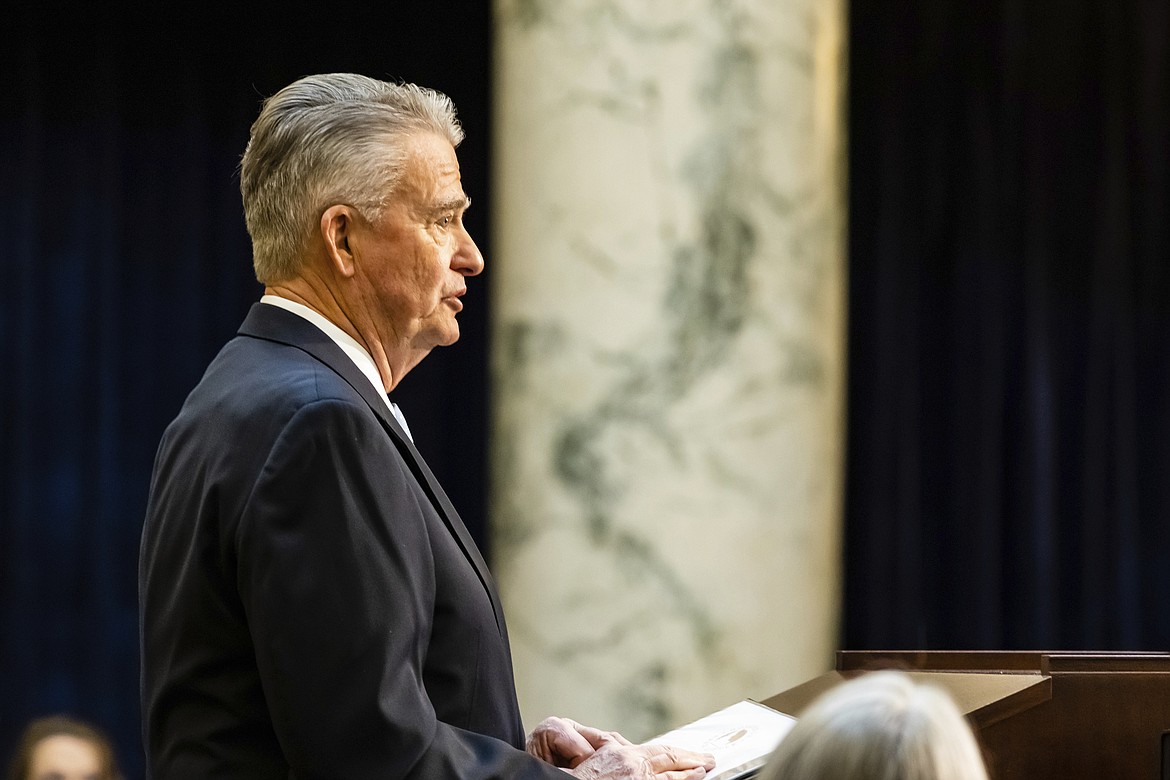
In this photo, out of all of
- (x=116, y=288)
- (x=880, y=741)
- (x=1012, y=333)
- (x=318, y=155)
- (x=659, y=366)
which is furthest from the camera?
(x=116, y=288)

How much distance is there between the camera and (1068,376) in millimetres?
4516

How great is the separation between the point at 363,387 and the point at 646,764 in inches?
20.2

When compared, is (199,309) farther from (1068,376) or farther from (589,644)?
(1068,376)

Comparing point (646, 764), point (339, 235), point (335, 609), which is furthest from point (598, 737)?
point (339, 235)

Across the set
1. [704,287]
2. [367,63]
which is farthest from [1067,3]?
[367,63]

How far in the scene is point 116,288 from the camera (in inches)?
189

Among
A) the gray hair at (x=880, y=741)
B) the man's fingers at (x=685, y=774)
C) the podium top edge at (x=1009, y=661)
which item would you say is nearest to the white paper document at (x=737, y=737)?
the man's fingers at (x=685, y=774)

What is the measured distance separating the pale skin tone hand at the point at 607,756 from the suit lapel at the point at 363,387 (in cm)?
17

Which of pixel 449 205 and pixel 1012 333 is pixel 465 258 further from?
pixel 1012 333

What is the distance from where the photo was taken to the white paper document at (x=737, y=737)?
166 cm

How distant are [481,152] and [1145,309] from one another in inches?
81.4

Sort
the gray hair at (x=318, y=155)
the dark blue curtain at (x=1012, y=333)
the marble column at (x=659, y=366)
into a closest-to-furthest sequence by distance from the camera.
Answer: the gray hair at (x=318, y=155) → the marble column at (x=659, y=366) → the dark blue curtain at (x=1012, y=333)

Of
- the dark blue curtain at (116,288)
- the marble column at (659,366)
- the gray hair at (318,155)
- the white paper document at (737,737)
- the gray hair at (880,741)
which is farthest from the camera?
the dark blue curtain at (116,288)

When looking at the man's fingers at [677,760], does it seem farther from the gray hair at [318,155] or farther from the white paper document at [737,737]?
the gray hair at [318,155]
